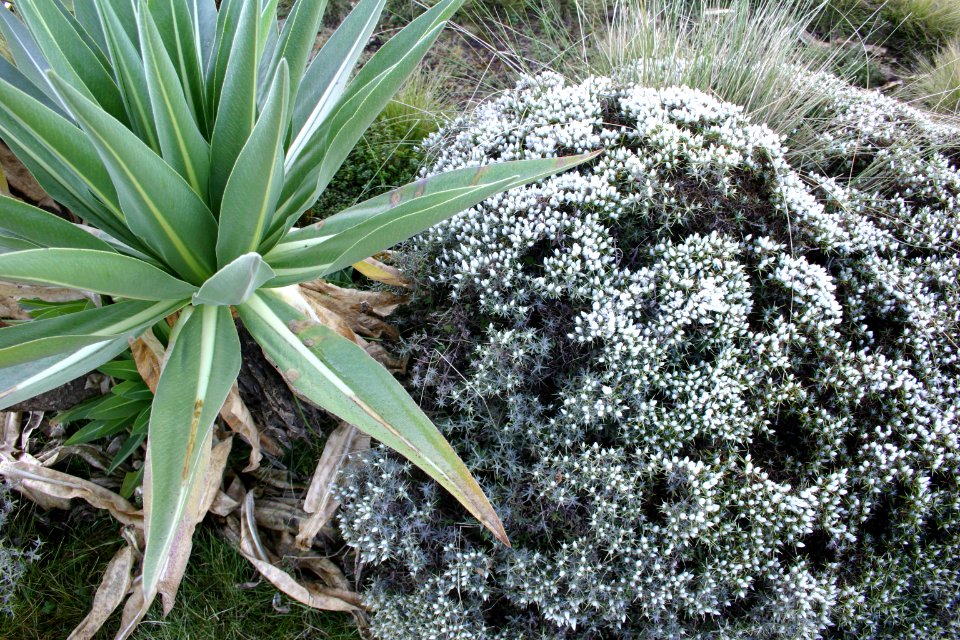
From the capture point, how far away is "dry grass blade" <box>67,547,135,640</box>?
2287 millimetres

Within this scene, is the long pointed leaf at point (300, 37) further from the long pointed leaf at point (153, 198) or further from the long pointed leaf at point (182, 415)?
the long pointed leaf at point (182, 415)

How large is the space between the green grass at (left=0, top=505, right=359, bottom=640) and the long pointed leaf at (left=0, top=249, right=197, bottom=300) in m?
1.32

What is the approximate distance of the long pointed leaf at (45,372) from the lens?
155 cm

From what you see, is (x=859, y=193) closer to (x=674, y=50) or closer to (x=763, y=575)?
(x=674, y=50)

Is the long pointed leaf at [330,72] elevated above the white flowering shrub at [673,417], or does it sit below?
above

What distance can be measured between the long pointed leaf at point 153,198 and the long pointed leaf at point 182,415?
0.17 meters

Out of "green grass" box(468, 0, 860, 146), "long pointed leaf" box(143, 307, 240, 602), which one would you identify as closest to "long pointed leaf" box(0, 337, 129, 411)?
"long pointed leaf" box(143, 307, 240, 602)

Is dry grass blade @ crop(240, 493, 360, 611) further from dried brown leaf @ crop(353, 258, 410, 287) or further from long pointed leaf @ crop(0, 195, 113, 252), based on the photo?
long pointed leaf @ crop(0, 195, 113, 252)

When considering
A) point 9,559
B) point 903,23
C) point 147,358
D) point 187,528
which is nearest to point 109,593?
point 9,559

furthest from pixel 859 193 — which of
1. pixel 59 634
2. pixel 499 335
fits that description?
pixel 59 634

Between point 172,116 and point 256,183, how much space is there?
31 cm

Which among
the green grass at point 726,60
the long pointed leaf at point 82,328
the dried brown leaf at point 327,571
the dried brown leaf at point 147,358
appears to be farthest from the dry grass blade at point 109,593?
the green grass at point 726,60

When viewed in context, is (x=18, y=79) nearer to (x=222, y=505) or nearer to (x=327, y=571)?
(x=222, y=505)

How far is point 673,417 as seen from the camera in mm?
2207
